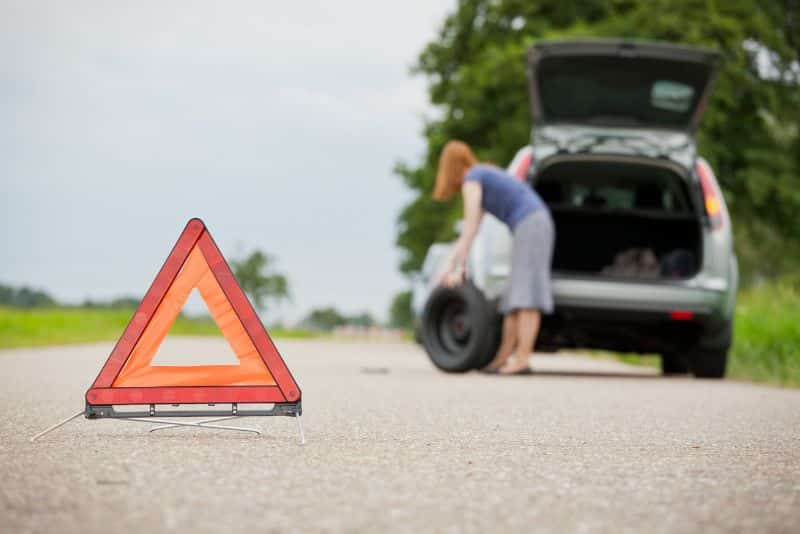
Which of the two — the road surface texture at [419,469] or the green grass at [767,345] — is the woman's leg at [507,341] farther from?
the road surface texture at [419,469]

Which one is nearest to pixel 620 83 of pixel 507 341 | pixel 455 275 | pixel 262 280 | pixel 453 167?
pixel 453 167

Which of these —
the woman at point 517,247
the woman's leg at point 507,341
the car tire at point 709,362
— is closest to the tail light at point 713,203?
the car tire at point 709,362

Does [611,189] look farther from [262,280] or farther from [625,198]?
[262,280]

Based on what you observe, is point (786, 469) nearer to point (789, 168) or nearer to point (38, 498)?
point (38, 498)

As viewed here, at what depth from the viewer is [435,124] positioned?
2938 centimetres

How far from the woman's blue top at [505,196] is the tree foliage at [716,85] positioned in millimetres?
15671

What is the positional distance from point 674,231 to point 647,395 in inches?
155

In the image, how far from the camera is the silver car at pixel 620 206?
1023 cm

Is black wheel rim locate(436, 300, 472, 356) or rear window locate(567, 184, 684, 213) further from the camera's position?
rear window locate(567, 184, 684, 213)

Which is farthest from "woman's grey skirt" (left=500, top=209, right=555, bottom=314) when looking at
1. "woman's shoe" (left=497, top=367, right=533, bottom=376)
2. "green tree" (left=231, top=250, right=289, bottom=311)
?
"green tree" (left=231, top=250, right=289, bottom=311)

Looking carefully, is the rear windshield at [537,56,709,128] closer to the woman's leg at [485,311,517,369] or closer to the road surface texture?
the woman's leg at [485,311,517,369]

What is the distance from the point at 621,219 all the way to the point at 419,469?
27.2 feet

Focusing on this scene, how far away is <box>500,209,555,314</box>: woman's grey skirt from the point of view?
9.94 meters

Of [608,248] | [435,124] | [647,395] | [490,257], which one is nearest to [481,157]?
[435,124]
